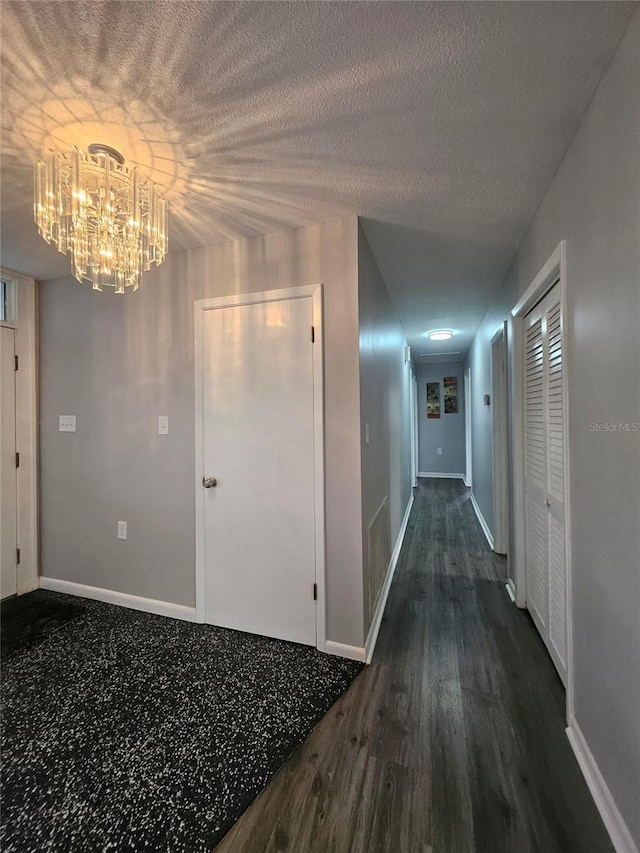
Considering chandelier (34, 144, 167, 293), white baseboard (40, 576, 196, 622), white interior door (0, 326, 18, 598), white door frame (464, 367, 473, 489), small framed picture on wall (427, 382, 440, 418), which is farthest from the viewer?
small framed picture on wall (427, 382, 440, 418)

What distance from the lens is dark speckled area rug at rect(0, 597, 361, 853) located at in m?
1.08

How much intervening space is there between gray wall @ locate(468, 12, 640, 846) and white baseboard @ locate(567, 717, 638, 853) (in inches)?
1.3

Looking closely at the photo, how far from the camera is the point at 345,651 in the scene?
185 centimetres

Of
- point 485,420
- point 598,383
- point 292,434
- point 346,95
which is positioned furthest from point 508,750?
point 485,420

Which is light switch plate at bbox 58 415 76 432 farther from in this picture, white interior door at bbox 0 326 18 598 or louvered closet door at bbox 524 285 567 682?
louvered closet door at bbox 524 285 567 682

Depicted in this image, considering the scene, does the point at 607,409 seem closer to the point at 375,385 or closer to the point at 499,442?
the point at 375,385

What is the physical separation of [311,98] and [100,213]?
916 mm

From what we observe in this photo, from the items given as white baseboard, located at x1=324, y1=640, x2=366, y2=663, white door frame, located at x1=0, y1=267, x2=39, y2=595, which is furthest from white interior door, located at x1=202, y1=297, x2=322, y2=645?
white door frame, located at x1=0, y1=267, x2=39, y2=595

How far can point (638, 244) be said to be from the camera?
0.93 metres

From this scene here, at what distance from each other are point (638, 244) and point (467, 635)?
2.08m

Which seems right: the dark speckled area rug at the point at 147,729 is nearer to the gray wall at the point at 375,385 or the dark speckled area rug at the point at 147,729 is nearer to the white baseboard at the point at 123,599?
the white baseboard at the point at 123,599

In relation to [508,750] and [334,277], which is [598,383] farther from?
[508,750]

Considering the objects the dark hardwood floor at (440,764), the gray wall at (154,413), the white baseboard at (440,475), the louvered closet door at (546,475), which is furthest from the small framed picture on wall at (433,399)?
the gray wall at (154,413)

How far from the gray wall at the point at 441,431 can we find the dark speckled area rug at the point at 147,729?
620cm
